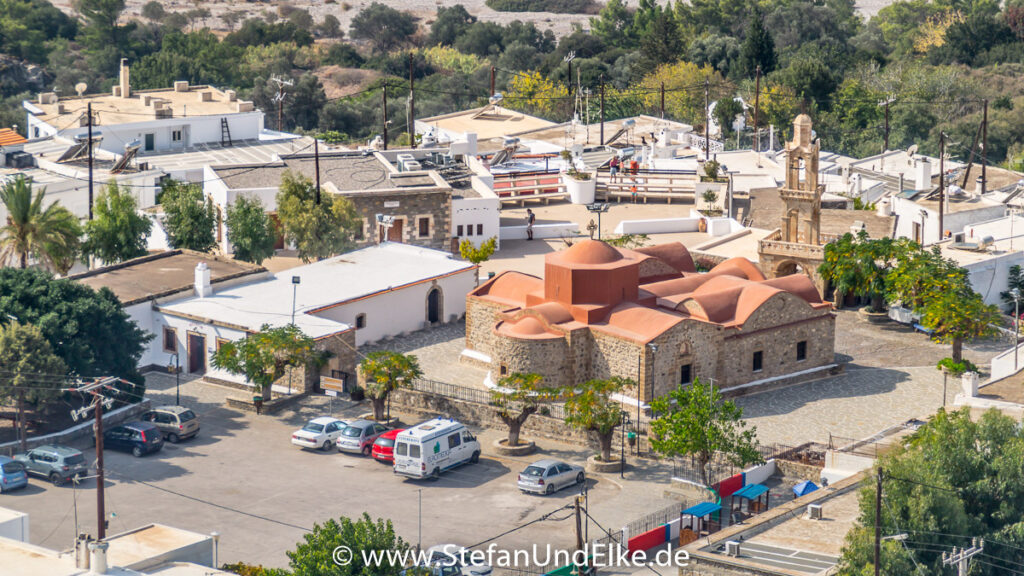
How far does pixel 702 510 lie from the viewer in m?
49.0

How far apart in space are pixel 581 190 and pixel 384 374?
33.8 meters

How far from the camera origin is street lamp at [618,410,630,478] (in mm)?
53594

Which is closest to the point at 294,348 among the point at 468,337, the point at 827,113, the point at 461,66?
the point at 468,337

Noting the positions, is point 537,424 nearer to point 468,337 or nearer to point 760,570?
point 468,337

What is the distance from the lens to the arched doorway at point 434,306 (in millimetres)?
68500

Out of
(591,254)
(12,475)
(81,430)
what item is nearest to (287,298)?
(81,430)

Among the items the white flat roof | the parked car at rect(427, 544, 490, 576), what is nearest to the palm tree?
the white flat roof

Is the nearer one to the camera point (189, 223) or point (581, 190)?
point (189, 223)

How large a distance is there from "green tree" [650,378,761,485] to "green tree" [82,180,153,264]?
2785cm

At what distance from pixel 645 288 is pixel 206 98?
48.4 m

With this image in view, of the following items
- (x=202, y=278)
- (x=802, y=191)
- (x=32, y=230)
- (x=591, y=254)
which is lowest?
(x=202, y=278)

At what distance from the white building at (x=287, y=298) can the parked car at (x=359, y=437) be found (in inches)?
221

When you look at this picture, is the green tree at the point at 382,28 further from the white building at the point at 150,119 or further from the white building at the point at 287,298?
the white building at the point at 287,298

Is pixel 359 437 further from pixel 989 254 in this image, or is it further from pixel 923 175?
pixel 923 175
